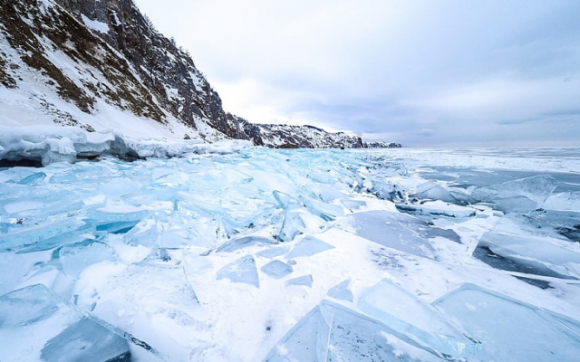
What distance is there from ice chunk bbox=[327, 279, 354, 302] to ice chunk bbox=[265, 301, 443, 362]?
0.49ft

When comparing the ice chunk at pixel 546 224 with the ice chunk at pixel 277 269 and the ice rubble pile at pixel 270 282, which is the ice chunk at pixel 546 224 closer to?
the ice rubble pile at pixel 270 282

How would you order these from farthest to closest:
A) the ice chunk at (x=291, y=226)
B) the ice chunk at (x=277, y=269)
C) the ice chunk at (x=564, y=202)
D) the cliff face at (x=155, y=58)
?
the cliff face at (x=155, y=58) → the ice chunk at (x=564, y=202) → the ice chunk at (x=291, y=226) → the ice chunk at (x=277, y=269)

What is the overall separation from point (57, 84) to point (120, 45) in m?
16.5

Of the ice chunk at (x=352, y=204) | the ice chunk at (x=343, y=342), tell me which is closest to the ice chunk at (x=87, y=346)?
the ice chunk at (x=343, y=342)

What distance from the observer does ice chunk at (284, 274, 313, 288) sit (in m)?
1.34

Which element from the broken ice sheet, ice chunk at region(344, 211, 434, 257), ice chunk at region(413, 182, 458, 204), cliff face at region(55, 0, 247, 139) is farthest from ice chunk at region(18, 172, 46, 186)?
cliff face at region(55, 0, 247, 139)

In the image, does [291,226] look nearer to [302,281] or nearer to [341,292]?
[302,281]

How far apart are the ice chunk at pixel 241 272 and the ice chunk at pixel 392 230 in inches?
45.9

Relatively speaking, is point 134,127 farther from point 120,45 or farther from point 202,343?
point 120,45

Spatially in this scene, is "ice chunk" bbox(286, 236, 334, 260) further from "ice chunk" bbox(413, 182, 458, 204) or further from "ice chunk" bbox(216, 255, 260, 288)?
"ice chunk" bbox(413, 182, 458, 204)

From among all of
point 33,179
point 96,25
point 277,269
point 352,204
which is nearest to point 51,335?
point 277,269

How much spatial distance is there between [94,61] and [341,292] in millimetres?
21594

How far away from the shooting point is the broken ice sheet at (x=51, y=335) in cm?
69

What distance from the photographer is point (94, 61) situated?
1502 cm
